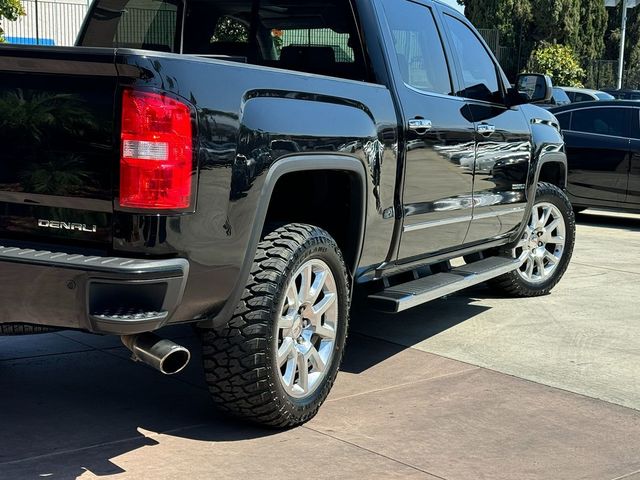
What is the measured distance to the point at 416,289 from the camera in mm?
5246

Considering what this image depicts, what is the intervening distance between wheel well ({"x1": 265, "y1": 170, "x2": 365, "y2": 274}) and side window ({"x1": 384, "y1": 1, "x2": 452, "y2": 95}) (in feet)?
2.95

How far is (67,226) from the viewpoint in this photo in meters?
3.59

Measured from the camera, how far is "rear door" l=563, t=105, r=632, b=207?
11398 millimetres

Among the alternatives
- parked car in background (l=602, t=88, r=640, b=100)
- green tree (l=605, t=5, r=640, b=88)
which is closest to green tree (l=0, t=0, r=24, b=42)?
parked car in background (l=602, t=88, r=640, b=100)

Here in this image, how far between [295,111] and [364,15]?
1226 millimetres

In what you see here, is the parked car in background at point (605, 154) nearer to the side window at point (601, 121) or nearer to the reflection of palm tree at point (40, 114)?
the side window at point (601, 121)

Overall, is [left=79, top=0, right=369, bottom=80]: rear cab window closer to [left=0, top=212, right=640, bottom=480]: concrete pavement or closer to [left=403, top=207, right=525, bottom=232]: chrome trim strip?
[left=403, top=207, right=525, bottom=232]: chrome trim strip

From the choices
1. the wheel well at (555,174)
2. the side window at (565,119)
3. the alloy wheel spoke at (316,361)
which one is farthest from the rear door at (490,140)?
the side window at (565,119)

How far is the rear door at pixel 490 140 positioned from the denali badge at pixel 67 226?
9.63 ft

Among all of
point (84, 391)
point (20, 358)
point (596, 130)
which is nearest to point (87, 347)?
point (20, 358)

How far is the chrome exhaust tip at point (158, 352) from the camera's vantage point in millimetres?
3648

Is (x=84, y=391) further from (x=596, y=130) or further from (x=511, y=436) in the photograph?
(x=596, y=130)

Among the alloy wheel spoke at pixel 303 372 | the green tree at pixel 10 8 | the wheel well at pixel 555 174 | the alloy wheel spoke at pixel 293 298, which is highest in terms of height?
the green tree at pixel 10 8

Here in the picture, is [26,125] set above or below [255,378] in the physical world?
above
